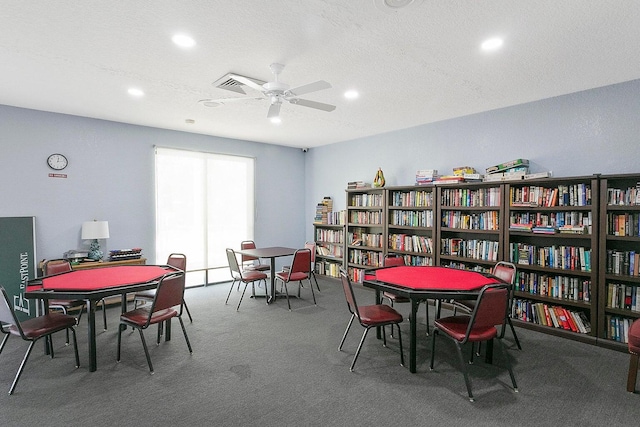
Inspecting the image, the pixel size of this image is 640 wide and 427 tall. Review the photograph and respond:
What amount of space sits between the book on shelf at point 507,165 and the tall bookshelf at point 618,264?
2.94ft

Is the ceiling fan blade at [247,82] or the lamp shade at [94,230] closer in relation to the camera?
the ceiling fan blade at [247,82]

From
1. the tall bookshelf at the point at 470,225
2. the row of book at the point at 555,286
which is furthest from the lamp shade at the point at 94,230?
the row of book at the point at 555,286

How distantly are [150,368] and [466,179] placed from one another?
4458 mm

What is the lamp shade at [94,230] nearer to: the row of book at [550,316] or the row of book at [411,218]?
the row of book at [411,218]

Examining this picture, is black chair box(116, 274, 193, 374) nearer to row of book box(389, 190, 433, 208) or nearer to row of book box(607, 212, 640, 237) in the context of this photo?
row of book box(389, 190, 433, 208)

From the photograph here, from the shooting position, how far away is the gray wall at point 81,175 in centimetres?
452

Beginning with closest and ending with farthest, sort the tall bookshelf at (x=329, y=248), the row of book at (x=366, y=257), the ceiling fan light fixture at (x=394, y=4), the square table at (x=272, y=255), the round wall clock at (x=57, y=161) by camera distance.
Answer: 1. the ceiling fan light fixture at (x=394, y=4)
2. the round wall clock at (x=57, y=161)
3. the square table at (x=272, y=255)
4. the row of book at (x=366, y=257)
5. the tall bookshelf at (x=329, y=248)

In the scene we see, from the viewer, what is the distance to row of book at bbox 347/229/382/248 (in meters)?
5.96

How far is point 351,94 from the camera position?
4016 millimetres

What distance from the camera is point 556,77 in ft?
11.3

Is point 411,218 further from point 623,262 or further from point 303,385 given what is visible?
point 303,385

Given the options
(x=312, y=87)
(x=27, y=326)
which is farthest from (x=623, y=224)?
(x=27, y=326)

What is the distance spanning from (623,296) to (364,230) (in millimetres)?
3861

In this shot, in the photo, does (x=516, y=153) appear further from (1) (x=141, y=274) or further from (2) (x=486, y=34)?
(1) (x=141, y=274)
